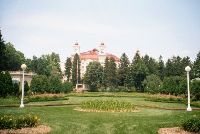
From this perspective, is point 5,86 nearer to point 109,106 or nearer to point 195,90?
point 109,106

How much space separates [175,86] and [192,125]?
38.0m

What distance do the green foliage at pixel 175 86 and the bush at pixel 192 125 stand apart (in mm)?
34491

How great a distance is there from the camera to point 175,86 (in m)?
49.9

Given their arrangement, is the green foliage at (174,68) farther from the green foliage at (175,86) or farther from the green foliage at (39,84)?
the green foliage at (39,84)

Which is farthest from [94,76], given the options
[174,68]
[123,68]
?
[174,68]

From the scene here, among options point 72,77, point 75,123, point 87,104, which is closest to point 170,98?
point 87,104

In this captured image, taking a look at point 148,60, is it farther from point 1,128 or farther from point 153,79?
point 1,128

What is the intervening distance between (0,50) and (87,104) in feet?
124

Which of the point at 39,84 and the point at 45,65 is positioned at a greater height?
the point at 45,65

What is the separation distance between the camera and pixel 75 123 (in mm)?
15883

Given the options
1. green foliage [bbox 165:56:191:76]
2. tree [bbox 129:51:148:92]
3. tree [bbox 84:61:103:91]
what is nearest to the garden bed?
tree [bbox 129:51:148:92]

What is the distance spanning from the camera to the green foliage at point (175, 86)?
154 feet

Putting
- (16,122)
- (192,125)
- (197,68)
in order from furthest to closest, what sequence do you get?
(197,68) → (16,122) → (192,125)

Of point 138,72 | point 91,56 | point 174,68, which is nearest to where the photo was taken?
point 138,72
